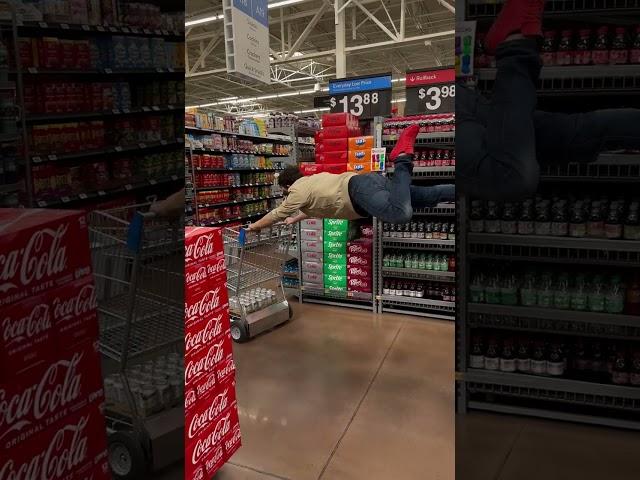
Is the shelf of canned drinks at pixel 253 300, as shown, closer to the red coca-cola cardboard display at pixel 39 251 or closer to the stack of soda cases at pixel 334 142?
the stack of soda cases at pixel 334 142

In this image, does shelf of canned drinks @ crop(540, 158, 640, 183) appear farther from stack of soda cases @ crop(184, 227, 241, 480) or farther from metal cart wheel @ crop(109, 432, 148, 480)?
stack of soda cases @ crop(184, 227, 241, 480)

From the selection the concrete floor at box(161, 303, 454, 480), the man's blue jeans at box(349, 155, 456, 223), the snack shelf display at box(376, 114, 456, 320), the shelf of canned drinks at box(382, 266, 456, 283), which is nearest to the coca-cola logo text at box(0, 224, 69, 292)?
the man's blue jeans at box(349, 155, 456, 223)

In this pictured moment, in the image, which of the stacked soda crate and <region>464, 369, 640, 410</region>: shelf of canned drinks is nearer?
<region>464, 369, 640, 410</region>: shelf of canned drinks

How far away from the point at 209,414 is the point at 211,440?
3.0 inches

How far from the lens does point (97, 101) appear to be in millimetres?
311

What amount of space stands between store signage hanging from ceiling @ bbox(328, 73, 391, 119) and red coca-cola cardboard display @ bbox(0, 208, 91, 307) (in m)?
1.66

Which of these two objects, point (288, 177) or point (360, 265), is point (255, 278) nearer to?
point (360, 265)

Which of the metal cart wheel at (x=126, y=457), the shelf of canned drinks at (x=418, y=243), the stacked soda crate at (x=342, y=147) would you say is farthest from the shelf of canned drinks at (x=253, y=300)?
the metal cart wheel at (x=126, y=457)

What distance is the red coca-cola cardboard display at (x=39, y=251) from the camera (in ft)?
0.77

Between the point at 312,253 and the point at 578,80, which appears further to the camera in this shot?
the point at 312,253

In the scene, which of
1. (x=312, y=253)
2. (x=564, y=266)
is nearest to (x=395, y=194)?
(x=564, y=266)

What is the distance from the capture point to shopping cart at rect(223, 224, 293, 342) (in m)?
2.93

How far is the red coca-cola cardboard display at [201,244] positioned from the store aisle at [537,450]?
900 millimetres

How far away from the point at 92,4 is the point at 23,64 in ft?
0.20
